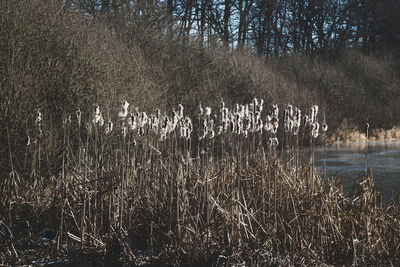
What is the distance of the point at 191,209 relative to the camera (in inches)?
172

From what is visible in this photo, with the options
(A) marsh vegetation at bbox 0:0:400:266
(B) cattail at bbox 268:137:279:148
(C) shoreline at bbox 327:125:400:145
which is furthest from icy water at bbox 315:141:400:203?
(C) shoreline at bbox 327:125:400:145

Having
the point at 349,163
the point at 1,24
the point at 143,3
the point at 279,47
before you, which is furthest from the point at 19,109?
the point at 279,47

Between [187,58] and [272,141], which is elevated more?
[187,58]

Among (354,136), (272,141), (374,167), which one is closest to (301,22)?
(354,136)

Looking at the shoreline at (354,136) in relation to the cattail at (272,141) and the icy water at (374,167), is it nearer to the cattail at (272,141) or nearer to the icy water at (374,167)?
the icy water at (374,167)

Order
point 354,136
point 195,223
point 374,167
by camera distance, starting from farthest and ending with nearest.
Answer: point 354,136 < point 374,167 < point 195,223

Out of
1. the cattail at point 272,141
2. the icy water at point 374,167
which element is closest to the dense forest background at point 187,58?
the icy water at point 374,167

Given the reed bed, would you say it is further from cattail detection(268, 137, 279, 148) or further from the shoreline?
the shoreline

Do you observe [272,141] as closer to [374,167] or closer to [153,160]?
[153,160]

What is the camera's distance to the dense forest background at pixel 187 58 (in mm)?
8060

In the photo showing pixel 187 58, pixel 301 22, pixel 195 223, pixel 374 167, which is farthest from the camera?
pixel 301 22

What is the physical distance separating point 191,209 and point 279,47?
95.6ft

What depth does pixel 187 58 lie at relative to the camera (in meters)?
16.8

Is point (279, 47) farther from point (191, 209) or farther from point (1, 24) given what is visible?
point (191, 209)
